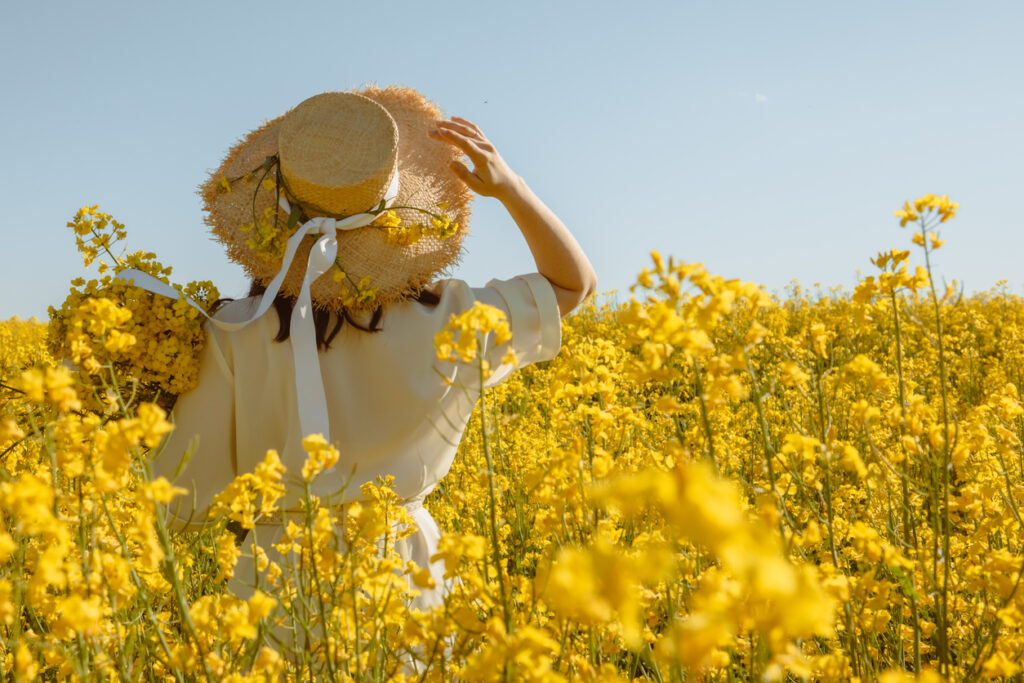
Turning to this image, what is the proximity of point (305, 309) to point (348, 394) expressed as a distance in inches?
11.1

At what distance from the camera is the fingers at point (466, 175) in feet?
6.60

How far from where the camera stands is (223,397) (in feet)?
6.50

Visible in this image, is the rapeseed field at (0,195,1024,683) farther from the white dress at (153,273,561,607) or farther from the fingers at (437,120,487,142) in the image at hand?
the fingers at (437,120,487,142)

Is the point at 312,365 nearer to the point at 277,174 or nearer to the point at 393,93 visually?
the point at 277,174

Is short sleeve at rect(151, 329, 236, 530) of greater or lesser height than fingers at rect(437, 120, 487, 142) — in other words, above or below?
below

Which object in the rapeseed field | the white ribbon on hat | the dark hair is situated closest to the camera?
the rapeseed field

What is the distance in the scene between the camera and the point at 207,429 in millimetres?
1979

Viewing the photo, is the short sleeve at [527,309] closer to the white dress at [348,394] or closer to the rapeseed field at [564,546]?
the white dress at [348,394]

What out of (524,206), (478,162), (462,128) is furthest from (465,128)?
(524,206)

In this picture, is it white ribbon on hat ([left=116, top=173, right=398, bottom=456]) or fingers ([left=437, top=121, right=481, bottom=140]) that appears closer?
white ribbon on hat ([left=116, top=173, right=398, bottom=456])

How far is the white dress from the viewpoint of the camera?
1964 millimetres

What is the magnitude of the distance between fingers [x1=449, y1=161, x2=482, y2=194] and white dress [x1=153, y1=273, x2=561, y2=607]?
274 mm

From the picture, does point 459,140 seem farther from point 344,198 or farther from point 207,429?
point 207,429

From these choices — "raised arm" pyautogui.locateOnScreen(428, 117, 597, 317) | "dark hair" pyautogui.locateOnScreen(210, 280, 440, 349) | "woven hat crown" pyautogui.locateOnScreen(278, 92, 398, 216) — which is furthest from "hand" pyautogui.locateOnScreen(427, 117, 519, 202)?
"dark hair" pyautogui.locateOnScreen(210, 280, 440, 349)
